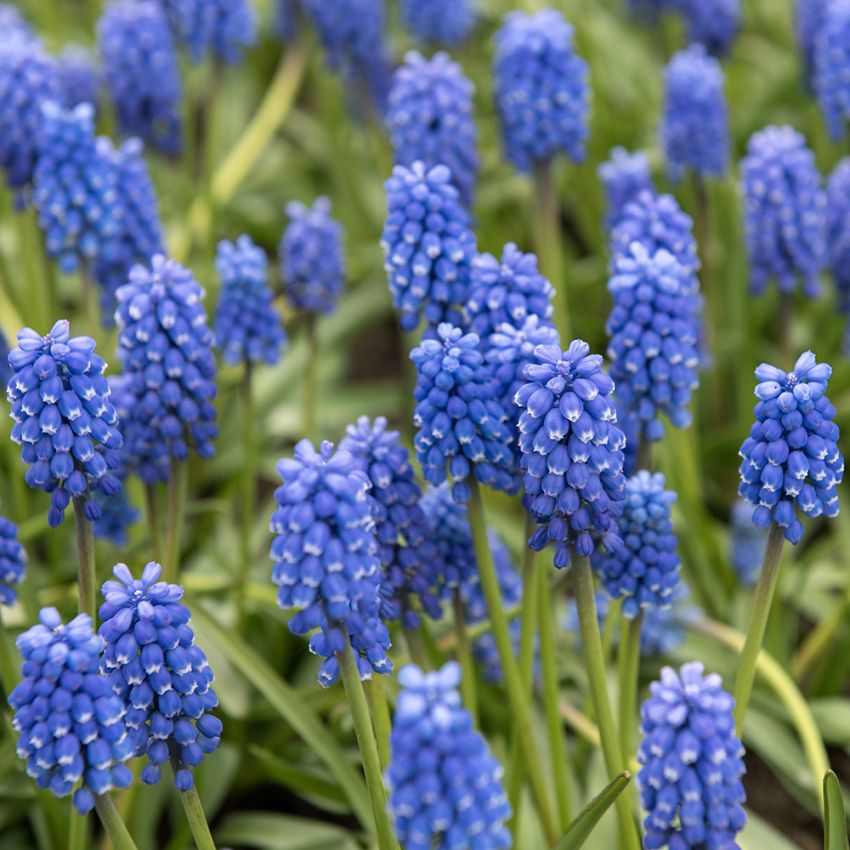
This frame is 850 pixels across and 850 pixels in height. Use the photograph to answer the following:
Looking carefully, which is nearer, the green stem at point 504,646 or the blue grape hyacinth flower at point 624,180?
the green stem at point 504,646

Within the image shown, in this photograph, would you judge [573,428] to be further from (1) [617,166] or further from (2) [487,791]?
(1) [617,166]

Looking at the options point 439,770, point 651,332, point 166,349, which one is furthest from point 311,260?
point 439,770

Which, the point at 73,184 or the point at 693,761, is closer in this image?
the point at 693,761

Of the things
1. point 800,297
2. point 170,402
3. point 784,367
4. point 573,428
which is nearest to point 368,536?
point 573,428

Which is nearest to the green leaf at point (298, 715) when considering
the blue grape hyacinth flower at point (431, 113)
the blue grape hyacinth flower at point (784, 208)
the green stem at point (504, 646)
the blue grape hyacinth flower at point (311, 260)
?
the green stem at point (504, 646)

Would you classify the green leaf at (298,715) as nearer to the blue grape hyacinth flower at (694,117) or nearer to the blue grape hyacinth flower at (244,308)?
the blue grape hyacinth flower at (244,308)

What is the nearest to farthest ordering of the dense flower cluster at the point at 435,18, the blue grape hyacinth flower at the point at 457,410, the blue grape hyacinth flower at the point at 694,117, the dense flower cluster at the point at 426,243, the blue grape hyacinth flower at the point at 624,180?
1. the blue grape hyacinth flower at the point at 457,410
2. the dense flower cluster at the point at 426,243
3. the blue grape hyacinth flower at the point at 624,180
4. the blue grape hyacinth flower at the point at 694,117
5. the dense flower cluster at the point at 435,18

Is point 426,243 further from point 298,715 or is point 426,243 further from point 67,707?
point 67,707

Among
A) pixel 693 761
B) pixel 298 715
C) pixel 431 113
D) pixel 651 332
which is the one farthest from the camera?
pixel 431 113
